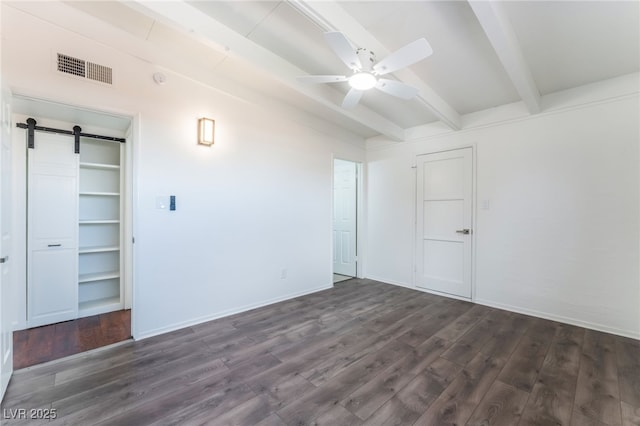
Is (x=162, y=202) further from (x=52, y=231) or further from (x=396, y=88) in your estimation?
(x=396, y=88)

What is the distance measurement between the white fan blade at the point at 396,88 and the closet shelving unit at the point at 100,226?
3331 millimetres

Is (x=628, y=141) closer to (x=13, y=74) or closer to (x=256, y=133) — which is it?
(x=256, y=133)

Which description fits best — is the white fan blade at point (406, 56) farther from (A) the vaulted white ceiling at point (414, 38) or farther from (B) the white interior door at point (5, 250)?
(B) the white interior door at point (5, 250)

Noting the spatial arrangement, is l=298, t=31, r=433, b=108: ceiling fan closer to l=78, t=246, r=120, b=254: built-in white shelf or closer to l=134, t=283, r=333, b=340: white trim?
l=134, t=283, r=333, b=340: white trim

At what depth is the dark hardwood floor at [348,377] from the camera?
5.55 ft

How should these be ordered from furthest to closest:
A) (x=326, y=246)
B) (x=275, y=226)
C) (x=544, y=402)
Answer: (x=326, y=246)
(x=275, y=226)
(x=544, y=402)

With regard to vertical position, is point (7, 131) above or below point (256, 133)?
below

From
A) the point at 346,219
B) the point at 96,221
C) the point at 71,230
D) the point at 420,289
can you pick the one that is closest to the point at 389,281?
the point at 420,289

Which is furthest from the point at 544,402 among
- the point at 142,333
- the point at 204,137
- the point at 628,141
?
the point at 204,137

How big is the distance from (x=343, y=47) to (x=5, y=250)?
106 inches

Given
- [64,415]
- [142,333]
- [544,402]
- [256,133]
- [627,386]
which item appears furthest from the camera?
[256,133]

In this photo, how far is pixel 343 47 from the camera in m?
1.91

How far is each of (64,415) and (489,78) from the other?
4498 mm

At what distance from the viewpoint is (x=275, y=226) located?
3.66 meters
